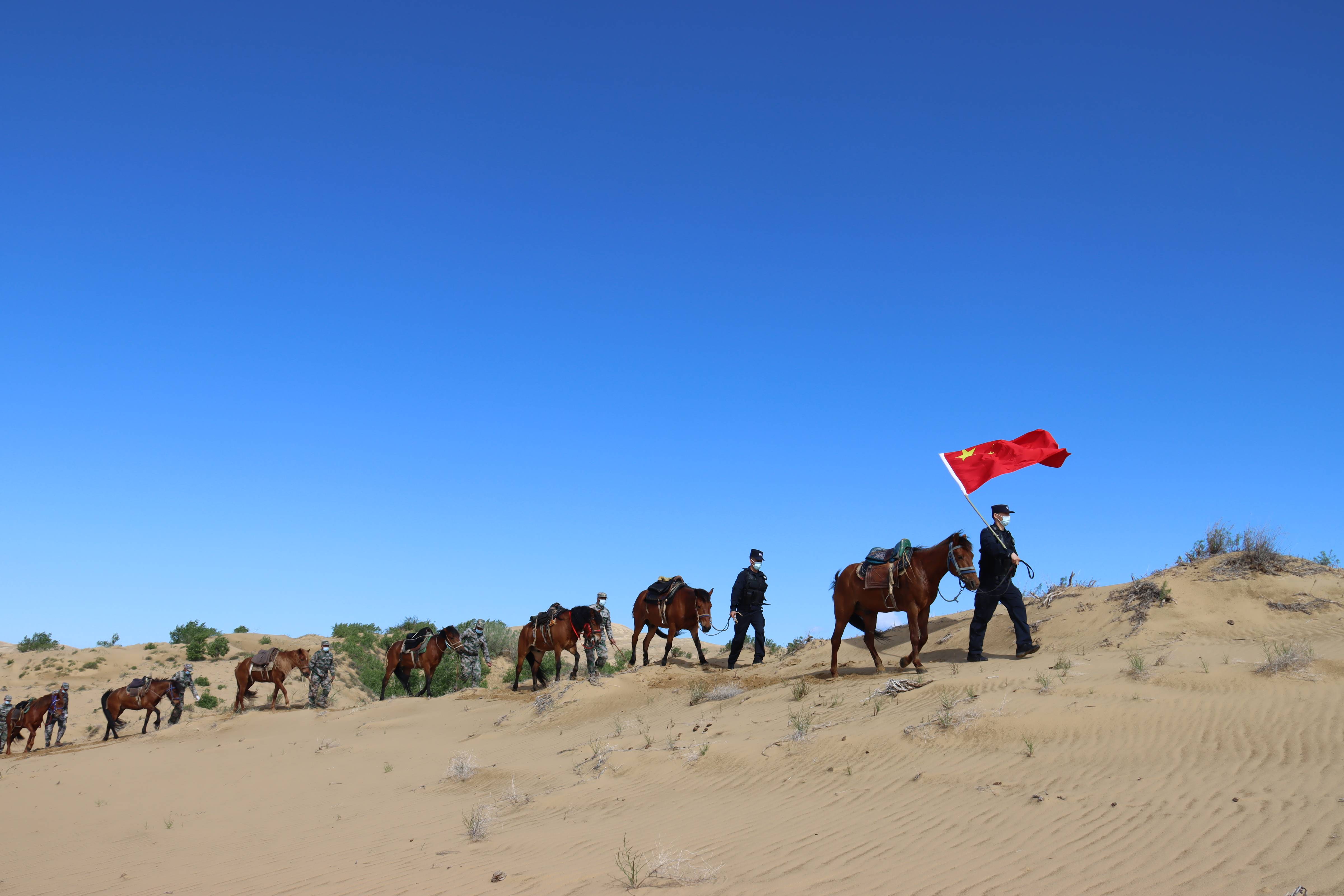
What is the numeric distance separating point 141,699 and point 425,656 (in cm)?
791

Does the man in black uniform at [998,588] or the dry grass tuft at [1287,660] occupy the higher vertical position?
the man in black uniform at [998,588]

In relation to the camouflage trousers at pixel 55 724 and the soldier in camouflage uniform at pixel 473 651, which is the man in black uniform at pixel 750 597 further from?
the camouflage trousers at pixel 55 724

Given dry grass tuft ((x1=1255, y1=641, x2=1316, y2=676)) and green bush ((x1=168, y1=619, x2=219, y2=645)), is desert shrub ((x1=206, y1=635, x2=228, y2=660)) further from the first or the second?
dry grass tuft ((x1=1255, y1=641, x2=1316, y2=676))

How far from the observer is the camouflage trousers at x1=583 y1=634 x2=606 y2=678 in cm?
1986

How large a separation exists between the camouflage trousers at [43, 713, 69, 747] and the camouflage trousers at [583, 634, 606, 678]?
602 inches

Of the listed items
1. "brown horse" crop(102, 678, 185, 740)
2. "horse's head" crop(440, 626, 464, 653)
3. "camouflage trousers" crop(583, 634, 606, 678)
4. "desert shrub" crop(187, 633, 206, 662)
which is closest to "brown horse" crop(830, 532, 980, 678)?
"camouflage trousers" crop(583, 634, 606, 678)

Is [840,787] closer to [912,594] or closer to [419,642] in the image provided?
[912,594]

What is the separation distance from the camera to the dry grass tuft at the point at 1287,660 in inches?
381

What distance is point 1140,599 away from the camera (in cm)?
1473

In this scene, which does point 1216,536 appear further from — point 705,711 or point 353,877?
point 353,877

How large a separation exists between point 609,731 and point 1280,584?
39.1 feet

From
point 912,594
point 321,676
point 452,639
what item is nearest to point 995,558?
point 912,594

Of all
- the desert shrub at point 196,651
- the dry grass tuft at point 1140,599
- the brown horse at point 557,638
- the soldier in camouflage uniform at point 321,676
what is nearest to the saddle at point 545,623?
the brown horse at point 557,638

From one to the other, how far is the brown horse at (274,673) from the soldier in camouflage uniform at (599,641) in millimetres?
9311
